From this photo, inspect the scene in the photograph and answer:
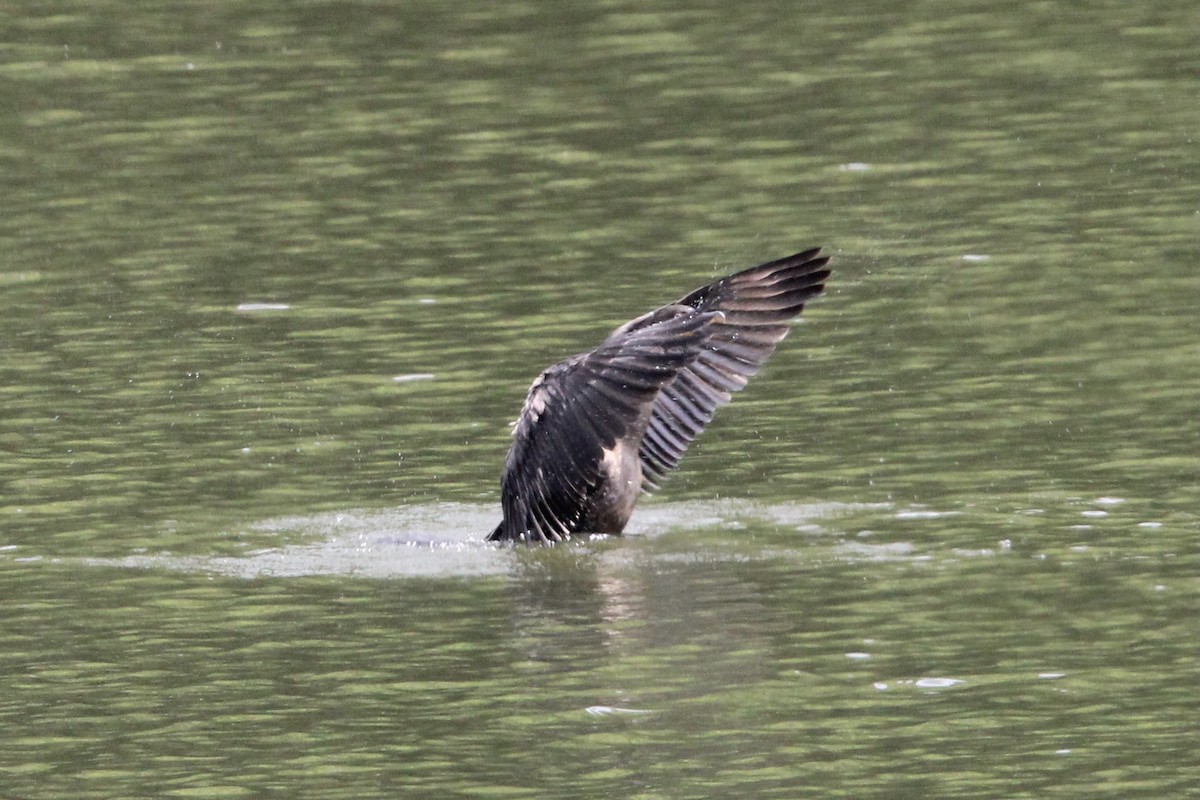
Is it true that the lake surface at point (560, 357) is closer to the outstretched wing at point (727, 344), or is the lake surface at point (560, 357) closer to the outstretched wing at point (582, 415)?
the outstretched wing at point (582, 415)

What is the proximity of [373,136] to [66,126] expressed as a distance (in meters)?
3.12

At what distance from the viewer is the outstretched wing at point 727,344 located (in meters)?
15.1

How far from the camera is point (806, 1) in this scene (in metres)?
27.6

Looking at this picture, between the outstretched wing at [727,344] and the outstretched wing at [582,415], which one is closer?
the outstretched wing at [582,415]

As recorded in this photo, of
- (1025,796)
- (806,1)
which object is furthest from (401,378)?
(806,1)

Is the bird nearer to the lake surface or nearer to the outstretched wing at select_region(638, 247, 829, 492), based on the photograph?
the outstretched wing at select_region(638, 247, 829, 492)

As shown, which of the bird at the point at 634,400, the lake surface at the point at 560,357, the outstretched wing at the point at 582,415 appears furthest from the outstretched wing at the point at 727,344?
the lake surface at the point at 560,357

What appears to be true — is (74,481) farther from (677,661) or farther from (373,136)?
(373,136)

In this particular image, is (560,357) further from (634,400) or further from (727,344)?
(634,400)

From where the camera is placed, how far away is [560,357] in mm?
18047

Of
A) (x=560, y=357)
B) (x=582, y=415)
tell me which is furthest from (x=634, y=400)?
(x=560, y=357)

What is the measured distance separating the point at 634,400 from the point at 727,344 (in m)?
1.31

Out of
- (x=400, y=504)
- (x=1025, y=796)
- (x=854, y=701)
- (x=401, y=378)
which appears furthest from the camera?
(x=401, y=378)

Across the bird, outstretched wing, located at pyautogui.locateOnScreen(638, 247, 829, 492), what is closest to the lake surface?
the bird
